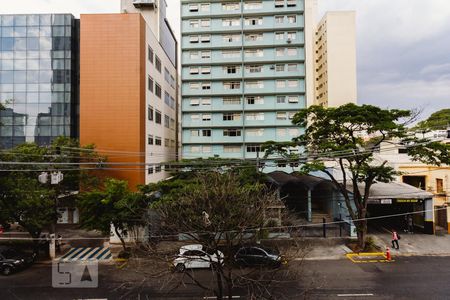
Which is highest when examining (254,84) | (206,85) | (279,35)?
(279,35)

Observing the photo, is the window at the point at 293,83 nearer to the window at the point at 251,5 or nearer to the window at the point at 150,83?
the window at the point at 251,5

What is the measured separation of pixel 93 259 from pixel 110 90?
45.3ft

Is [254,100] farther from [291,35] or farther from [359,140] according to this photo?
[359,140]

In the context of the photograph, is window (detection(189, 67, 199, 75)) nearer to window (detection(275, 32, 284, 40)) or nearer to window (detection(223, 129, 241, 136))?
window (detection(223, 129, 241, 136))

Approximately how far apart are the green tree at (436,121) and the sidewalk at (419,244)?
28.6 ft

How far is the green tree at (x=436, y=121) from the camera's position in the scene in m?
16.7

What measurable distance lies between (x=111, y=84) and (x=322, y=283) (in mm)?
22091

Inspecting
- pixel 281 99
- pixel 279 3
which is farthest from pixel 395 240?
pixel 279 3

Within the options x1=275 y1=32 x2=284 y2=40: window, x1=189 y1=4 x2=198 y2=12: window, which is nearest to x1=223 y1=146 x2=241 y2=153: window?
x1=275 y1=32 x2=284 y2=40: window

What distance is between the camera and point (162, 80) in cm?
3328

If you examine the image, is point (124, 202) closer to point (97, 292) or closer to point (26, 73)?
point (97, 292)

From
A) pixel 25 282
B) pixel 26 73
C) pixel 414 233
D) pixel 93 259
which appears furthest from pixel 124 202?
pixel 26 73

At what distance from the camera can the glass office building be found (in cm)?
3588

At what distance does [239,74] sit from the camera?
37.5m
